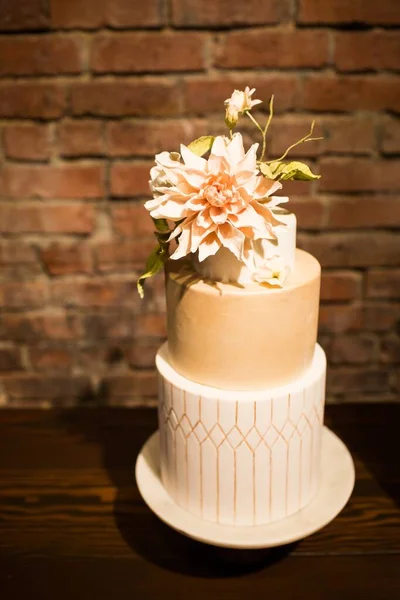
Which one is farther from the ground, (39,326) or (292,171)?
(292,171)

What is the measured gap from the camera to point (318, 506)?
3.12ft

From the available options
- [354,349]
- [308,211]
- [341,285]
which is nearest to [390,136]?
[308,211]

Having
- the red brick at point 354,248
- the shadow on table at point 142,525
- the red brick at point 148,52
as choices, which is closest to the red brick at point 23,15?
the red brick at point 148,52

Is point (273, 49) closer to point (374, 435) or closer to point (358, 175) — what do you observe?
point (358, 175)

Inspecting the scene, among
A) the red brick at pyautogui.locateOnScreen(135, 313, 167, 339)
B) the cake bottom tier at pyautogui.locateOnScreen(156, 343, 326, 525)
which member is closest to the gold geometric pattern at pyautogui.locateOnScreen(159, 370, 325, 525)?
the cake bottom tier at pyautogui.locateOnScreen(156, 343, 326, 525)

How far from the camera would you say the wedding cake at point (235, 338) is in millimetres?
795

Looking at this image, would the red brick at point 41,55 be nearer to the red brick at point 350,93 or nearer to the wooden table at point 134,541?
the red brick at point 350,93

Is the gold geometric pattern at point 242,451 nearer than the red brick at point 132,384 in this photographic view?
Yes

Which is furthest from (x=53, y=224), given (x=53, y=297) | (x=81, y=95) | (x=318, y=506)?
(x=318, y=506)

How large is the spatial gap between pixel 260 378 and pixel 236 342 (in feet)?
0.21

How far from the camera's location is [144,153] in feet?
4.20

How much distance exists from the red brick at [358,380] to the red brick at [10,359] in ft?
2.28

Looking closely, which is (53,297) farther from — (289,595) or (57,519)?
(289,595)

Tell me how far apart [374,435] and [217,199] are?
2.23 feet
